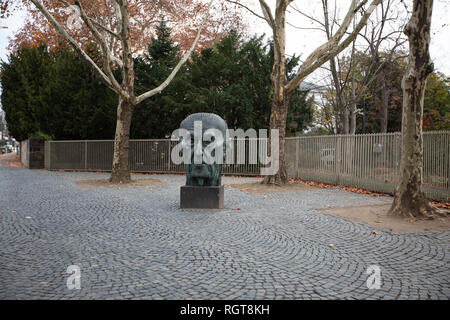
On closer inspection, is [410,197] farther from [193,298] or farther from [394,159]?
[193,298]

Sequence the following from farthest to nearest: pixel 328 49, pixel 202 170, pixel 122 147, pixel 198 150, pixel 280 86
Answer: pixel 122 147
pixel 280 86
pixel 328 49
pixel 202 170
pixel 198 150

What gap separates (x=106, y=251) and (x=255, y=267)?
7.04ft

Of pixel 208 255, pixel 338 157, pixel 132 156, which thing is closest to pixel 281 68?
pixel 338 157

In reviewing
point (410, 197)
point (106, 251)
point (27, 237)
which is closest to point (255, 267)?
point (106, 251)

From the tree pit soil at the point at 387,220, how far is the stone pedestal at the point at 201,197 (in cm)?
254

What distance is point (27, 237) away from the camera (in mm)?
5465

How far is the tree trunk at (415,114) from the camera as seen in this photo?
6.82 m

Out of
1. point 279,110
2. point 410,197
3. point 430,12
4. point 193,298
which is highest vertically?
point 430,12

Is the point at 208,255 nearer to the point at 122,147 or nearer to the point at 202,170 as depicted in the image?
the point at 202,170

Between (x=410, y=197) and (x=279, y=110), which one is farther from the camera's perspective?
(x=279, y=110)

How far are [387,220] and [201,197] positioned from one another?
13.5ft

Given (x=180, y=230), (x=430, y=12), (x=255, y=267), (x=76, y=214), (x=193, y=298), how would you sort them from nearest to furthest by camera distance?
1. (x=193, y=298)
2. (x=255, y=267)
3. (x=180, y=230)
4. (x=430, y=12)
5. (x=76, y=214)

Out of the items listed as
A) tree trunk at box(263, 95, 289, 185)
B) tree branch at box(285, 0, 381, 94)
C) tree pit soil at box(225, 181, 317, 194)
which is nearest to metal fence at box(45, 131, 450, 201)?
tree pit soil at box(225, 181, 317, 194)

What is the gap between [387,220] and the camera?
6.83 meters
